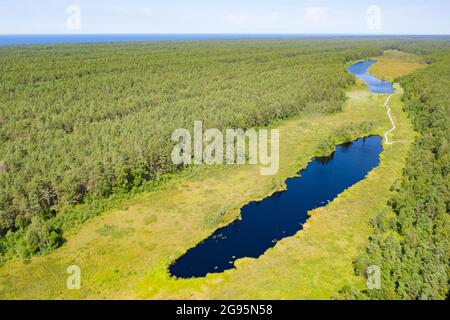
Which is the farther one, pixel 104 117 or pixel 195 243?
pixel 104 117

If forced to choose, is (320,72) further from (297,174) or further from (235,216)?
(235,216)

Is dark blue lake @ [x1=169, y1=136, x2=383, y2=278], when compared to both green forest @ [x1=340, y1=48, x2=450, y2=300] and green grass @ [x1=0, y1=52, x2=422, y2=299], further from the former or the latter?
green forest @ [x1=340, y1=48, x2=450, y2=300]

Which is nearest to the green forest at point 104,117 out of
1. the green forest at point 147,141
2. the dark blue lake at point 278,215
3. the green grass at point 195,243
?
the green forest at point 147,141

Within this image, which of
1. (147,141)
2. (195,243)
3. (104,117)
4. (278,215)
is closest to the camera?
(195,243)

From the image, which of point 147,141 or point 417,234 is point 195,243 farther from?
point 147,141

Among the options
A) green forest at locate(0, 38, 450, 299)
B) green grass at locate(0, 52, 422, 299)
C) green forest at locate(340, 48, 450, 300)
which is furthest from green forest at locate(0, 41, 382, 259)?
green forest at locate(340, 48, 450, 300)

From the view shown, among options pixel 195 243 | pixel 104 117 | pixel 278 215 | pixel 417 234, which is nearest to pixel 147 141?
pixel 104 117
